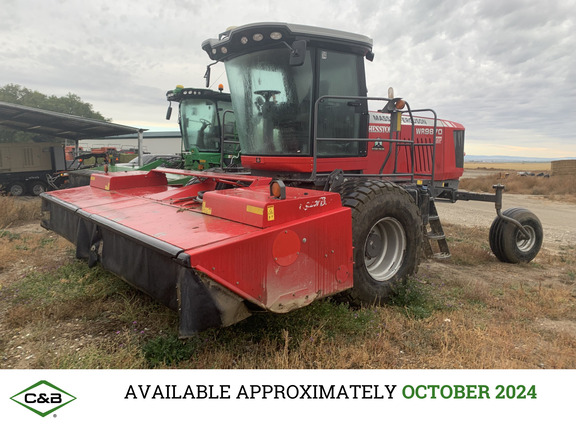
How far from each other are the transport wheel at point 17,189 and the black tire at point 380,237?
14504mm

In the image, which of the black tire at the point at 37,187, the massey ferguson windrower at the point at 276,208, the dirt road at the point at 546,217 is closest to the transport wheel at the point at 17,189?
the black tire at the point at 37,187

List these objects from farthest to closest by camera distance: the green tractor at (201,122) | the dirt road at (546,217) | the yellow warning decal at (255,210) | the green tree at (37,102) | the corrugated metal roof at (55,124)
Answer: the green tree at (37,102) → the corrugated metal roof at (55,124) → the green tractor at (201,122) → the dirt road at (546,217) → the yellow warning decal at (255,210)

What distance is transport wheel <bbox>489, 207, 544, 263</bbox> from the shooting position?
595cm

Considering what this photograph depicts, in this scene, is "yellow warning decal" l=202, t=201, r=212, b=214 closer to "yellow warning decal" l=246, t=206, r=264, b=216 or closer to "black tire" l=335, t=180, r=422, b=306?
"yellow warning decal" l=246, t=206, r=264, b=216

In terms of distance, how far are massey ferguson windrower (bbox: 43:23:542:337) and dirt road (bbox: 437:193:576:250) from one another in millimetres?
4719

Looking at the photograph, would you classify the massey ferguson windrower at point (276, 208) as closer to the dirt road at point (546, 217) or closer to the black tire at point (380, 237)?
the black tire at point (380, 237)

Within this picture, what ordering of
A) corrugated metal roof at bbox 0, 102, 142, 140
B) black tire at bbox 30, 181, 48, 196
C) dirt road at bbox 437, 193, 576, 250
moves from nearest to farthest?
1. dirt road at bbox 437, 193, 576, 250
2. corrugated metal roof at bbox 0, 102, 142, 140
3. black tire at bbox 30, 181, 48, 196

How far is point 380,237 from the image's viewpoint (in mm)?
4125

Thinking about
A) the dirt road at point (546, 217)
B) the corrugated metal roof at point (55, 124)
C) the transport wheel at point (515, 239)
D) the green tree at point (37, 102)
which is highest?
the green tree at point (37, 102)

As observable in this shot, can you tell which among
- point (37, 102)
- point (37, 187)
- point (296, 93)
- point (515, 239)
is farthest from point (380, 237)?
point (37, 102)

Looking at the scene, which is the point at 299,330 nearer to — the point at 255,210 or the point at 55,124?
the point at 255,210

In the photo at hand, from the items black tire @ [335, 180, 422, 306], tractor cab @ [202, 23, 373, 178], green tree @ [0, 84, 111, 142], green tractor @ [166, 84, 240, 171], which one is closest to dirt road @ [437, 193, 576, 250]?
black tire @ [335, 180, 422, 306]

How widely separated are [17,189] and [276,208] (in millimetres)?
14977

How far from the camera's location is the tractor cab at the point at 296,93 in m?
3.90
